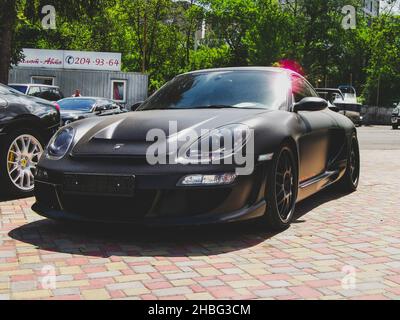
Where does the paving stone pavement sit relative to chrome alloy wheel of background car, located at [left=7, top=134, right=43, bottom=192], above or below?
below

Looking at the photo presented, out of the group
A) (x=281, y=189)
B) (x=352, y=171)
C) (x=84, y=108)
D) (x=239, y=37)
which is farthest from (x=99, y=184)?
(x=239, y=37)

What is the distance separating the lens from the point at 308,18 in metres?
49.6

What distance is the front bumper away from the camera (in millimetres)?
3836

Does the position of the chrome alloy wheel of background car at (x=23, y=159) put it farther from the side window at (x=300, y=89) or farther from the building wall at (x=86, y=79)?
the building wall at (x=86, y=79)

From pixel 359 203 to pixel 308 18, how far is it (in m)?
46.0

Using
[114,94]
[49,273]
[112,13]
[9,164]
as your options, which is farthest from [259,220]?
[112,13]

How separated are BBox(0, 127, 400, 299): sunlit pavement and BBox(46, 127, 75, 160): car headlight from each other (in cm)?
62

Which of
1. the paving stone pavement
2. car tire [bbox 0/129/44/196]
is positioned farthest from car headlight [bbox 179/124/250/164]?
car tire [bbox 0/129/44/196]

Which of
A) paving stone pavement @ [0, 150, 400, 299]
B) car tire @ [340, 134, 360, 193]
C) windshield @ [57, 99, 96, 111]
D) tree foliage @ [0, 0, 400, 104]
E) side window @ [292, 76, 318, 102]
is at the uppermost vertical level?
tree foliage @ [0, 0, 400, 104]

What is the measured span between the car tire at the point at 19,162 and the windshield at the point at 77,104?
1062 centimetres

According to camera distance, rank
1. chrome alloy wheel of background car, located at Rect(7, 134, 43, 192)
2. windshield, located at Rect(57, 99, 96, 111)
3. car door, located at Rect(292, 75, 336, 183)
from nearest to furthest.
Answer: car door, located at Rect(292, 75, 336, 183) → chrome alloy wheel of background car, located at Rect(7, 134, 43, 192) → windshield, located at Rect(57, 99, 96, 111)

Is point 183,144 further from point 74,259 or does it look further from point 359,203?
point 359,203

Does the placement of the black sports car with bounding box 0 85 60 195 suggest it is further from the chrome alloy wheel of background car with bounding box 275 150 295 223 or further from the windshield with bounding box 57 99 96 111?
the windshield with bounding box 57 99 96 111

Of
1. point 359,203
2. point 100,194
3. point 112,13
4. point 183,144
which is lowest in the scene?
point 359,203
